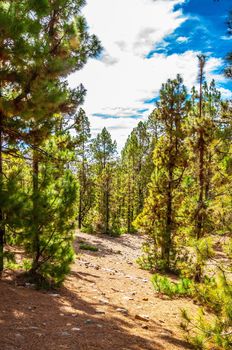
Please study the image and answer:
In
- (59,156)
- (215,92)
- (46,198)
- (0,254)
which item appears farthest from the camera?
(215,92)

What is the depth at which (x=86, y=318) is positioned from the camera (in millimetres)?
6434

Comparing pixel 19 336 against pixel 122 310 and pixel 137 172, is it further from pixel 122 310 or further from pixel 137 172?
pixel 137 172

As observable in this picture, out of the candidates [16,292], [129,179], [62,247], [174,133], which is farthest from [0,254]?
[129,179]

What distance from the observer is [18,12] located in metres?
6.70

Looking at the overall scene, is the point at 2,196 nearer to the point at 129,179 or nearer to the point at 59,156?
the point at 59,156

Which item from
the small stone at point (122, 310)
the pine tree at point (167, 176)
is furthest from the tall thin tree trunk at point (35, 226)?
the pine tree at point (167, 176)

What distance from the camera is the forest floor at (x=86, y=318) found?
5.05 meters

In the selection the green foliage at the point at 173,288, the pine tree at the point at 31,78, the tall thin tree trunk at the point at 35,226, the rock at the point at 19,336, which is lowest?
the green foliage at the point at 173,288

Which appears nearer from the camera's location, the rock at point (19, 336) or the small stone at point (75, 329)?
the rock at point (19, 336)

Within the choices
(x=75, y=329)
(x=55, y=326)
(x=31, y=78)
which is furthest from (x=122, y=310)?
(x=31, y=78)

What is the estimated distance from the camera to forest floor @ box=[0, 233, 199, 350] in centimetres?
505

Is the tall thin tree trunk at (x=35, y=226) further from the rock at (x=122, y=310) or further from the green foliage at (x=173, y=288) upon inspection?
the green foliage at (x=173, y=288)

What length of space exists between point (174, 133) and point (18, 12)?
915 centimetres

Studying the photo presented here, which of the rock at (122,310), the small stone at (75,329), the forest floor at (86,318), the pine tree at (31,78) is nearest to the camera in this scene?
the forest floor at (86,318)
